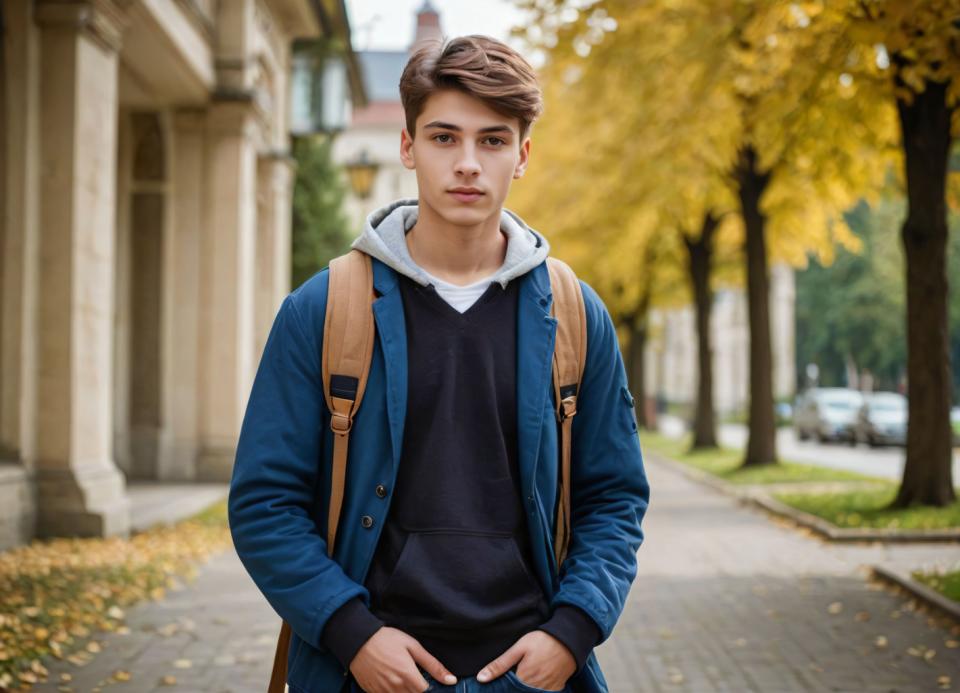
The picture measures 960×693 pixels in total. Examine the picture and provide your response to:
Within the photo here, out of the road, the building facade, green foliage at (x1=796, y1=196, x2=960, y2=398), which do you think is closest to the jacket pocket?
the road

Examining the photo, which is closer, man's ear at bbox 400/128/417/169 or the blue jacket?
the blue jacket

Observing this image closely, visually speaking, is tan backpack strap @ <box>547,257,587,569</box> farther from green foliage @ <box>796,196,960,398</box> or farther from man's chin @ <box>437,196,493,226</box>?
green foliage @ <box>796,196,960,398</box>

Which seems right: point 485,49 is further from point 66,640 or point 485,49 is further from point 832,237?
point 832,237

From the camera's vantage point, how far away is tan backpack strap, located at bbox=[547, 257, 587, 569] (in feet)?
7.72

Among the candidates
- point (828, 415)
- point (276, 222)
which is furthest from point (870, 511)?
point (828, 415)

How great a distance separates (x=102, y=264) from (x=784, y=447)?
93.0 ft

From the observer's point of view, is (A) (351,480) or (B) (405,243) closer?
(A) (351,480)

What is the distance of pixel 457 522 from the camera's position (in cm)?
220

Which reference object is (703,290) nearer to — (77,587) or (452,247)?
(77,587)

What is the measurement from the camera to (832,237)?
24719mm

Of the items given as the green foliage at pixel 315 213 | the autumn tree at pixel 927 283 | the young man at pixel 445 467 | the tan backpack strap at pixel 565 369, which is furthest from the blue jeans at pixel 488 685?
the green foliage at pixel 315 213

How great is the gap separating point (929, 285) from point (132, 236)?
943 cm

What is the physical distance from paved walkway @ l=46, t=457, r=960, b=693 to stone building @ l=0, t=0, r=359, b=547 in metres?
1.79

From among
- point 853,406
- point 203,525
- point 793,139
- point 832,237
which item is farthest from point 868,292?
point 203,525
